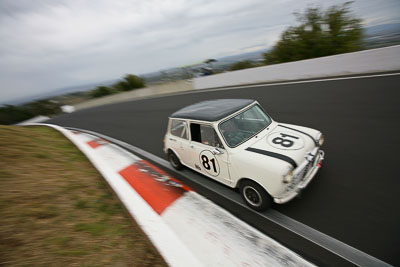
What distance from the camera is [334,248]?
7.93 ft

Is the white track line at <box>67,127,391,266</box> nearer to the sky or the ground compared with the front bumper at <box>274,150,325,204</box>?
nearer to the ground

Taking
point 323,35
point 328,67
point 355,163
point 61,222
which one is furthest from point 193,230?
point 323,35

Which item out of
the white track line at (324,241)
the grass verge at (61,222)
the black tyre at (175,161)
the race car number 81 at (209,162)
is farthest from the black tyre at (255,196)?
the black tyre at (175,161)

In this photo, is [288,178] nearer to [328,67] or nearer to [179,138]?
[179,138]

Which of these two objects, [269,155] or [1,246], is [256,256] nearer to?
[269,155]

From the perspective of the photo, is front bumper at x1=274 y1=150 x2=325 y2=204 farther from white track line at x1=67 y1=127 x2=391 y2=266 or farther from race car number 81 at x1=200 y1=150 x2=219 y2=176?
race car number 81 at x1=200 y1=150 x2=219 y2=176

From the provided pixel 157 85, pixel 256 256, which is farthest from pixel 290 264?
pixel 157 85

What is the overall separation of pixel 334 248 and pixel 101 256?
289 cm

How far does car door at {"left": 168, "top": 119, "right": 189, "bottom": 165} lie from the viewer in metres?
4.30

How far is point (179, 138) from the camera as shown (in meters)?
4.51

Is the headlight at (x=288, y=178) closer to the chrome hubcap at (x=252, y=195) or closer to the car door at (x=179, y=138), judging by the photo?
the chrome hubcap at (x=252, y=195)

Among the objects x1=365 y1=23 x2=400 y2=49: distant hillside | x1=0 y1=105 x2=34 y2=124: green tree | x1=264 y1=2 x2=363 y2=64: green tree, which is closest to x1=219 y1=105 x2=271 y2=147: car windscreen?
x1=365 y1=23 x2=400 y2=49: distant hillside

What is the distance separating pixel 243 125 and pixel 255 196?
54.2 inches

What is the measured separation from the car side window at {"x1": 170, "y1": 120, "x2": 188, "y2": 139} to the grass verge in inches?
73.5
